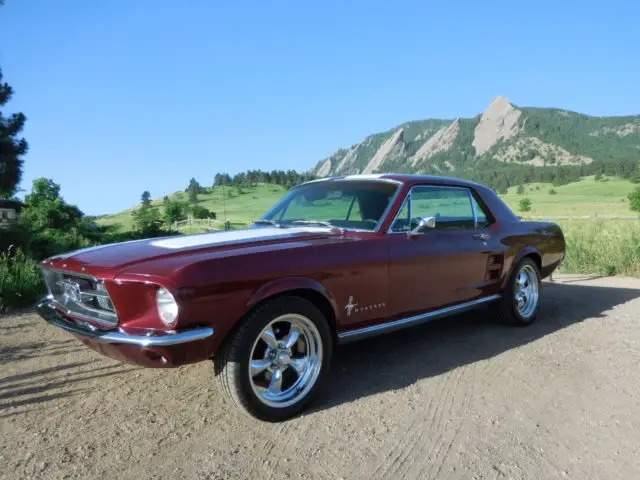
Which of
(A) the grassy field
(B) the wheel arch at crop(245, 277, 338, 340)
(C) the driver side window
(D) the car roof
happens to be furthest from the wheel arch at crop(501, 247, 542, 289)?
(A) the grassy field

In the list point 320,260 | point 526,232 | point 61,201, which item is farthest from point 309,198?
point 61,201

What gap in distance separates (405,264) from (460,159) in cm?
18458

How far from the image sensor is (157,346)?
8.36 feet

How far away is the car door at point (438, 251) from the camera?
12.3 feet

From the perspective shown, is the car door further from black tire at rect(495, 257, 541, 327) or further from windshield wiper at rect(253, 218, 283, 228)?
windshield wiper at rect(253, 218, 283, 228)

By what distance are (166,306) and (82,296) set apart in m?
0.75

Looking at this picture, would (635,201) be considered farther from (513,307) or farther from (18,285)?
(18,285)

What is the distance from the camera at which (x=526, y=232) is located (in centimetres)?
523

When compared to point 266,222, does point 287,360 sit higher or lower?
lower

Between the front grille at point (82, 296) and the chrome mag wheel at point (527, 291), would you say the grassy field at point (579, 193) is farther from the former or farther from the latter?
the front grille at point (82, 296)

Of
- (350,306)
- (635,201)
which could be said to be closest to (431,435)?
(350,306)

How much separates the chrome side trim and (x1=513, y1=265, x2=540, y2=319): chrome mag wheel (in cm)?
72

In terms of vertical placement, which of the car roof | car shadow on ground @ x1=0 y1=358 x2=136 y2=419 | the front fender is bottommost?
car shadow on ground @ x1=0 y1=358 x2=136 y2=419

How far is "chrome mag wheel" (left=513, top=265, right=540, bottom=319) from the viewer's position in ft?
17.2
